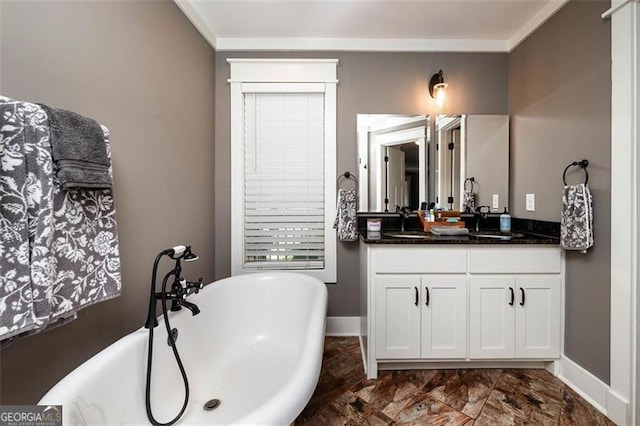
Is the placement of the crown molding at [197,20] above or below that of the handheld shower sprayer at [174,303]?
above

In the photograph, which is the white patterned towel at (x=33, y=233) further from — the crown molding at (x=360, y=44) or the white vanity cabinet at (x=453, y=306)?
the crown molding at (x=360, y=44)

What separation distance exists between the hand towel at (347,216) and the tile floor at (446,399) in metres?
0.95

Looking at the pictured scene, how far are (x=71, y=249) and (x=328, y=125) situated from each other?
185cm

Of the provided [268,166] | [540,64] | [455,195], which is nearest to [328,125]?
[268,166]

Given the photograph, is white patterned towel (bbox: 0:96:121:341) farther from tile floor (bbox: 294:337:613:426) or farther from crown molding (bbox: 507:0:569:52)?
crown molding (bbox: 507:0:569:52)

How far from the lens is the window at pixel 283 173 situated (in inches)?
86.1

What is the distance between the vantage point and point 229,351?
5.45ft

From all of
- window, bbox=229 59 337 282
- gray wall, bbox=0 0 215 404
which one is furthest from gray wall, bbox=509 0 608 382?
gray wall, bbox=0 0 215 404

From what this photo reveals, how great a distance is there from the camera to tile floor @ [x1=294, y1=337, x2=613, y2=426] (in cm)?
135

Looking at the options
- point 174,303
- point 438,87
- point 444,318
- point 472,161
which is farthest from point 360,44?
point 174,303

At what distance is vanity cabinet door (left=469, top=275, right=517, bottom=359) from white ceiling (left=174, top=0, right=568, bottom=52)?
1.88 metres

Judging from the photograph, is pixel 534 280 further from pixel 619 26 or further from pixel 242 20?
pixel 242 20

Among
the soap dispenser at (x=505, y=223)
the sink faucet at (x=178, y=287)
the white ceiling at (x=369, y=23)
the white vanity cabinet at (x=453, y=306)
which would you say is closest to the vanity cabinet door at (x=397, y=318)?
the white vanity cabinet at (x=453, y=306)

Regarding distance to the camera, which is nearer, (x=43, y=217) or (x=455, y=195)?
(x=43, y=217)
